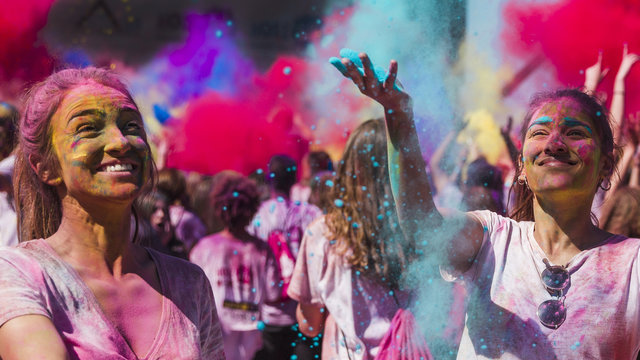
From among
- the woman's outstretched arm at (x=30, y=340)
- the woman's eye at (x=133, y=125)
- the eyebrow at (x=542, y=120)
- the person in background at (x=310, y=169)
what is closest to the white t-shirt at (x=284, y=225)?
the person in background at (x=310, y=169)

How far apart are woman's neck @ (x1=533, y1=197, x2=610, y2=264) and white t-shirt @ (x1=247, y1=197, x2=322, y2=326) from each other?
2357 millimetres

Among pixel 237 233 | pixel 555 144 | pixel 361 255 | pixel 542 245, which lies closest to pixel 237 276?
pixel 237 233

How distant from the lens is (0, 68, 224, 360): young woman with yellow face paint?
63.2 inches

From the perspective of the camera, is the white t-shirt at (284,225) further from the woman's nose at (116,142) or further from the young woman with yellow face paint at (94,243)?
the woman's nose at (116,142)

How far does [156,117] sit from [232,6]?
4.32 metres

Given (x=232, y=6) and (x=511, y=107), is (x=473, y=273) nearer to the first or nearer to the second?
(x=511, y=107)

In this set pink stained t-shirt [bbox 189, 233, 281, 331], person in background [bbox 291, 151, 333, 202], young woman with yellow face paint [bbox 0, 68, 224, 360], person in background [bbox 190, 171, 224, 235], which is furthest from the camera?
person in background [bbox 291, 151, 333, 202]

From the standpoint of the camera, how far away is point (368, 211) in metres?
2.98

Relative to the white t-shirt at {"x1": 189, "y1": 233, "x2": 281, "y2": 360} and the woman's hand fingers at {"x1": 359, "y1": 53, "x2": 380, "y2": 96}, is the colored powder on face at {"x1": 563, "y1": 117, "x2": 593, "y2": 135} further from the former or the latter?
the white t-shirt at {"x1": 189, "y1": 233, "x2": 281, "y2": 360}

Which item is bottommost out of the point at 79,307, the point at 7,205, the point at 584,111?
the point at 7,205

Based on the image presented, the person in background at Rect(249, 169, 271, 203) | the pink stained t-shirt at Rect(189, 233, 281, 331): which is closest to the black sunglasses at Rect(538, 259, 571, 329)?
the pink stained t-shirt at Rect(189, 233, 281, 331)

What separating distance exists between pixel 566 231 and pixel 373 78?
0.72m

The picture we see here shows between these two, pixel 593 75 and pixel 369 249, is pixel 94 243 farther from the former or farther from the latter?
pixel 593 75

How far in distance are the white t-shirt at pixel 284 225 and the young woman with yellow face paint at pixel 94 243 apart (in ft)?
7.57
